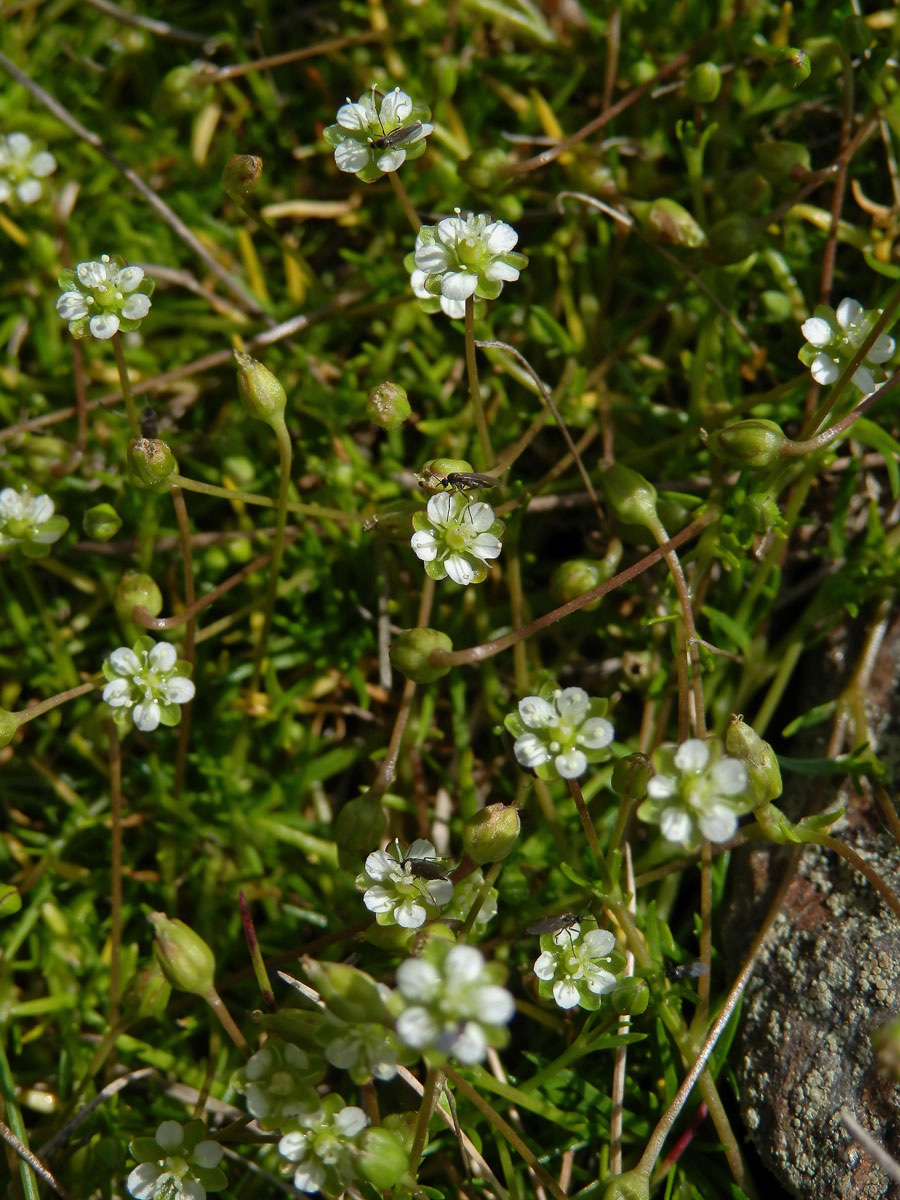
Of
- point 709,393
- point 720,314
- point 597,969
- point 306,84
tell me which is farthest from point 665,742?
point 306,84

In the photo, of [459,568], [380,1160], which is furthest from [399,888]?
[459,568]

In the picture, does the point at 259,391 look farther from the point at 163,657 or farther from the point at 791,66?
the point at 791,66

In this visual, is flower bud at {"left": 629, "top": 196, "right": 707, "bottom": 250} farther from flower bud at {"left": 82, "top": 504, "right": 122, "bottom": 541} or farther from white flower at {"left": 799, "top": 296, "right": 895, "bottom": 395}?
flower bud at {"left": 82, "top": 504, "right": 122, "bottom": 541}

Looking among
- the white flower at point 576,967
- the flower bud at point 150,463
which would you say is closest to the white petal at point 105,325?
the flower bud at point 150,463

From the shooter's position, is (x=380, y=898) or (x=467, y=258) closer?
(x=380, y=898)

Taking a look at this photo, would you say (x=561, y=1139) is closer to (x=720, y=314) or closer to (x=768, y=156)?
(x=720, y=314)

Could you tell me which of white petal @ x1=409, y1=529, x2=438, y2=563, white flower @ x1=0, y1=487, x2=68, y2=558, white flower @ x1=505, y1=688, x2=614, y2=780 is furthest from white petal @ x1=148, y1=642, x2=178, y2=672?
white flower @ x1=505, y1=688, x2=614, y2=780
